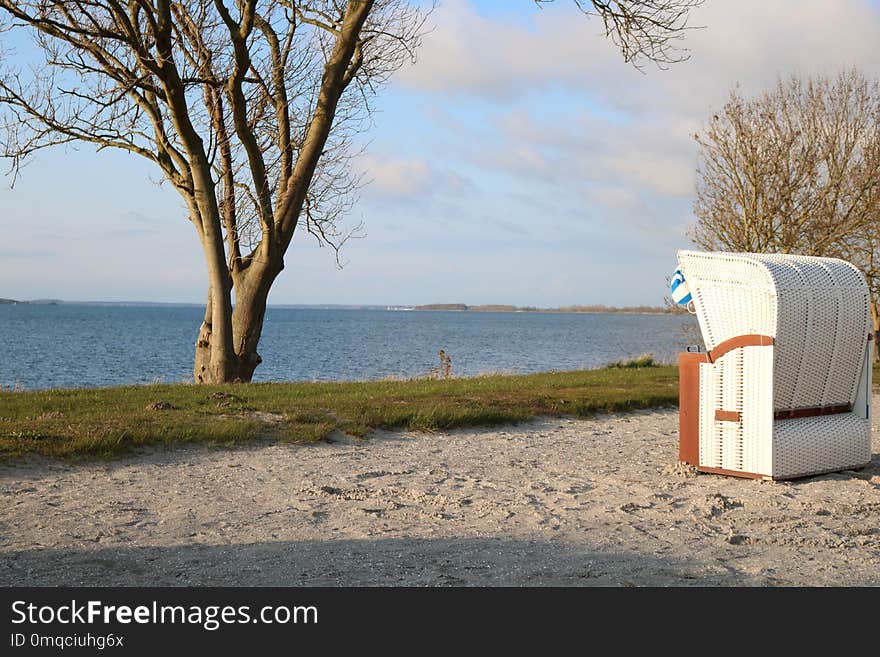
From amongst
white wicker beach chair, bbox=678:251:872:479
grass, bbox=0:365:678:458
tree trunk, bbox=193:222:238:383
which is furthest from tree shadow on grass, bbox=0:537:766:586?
tree trunk, bbox=193:222:238:383

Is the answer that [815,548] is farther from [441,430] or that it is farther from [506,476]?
[441,430]

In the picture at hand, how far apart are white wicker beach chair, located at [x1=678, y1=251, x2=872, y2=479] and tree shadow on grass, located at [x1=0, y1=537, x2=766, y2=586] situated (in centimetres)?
320

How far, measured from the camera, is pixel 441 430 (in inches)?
439

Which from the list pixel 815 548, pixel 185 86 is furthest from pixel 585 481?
pixel 185 86

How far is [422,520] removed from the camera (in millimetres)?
6762

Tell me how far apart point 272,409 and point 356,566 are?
605 centimetres

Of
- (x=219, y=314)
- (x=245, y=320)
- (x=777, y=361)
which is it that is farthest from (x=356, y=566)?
(x=245, y=320)

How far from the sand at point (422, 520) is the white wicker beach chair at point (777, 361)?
30cm

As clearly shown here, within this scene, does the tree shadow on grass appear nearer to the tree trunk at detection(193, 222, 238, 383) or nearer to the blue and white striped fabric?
the blue and white striped fabric

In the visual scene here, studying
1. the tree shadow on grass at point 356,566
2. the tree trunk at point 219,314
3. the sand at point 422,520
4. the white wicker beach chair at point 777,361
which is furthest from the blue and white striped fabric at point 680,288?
the tree trunk at point 219,314

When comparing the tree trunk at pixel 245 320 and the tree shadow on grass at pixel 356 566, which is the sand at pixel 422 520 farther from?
the tree trunk at pixel 245 320

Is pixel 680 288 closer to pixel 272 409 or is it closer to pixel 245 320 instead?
pixel 272 409
